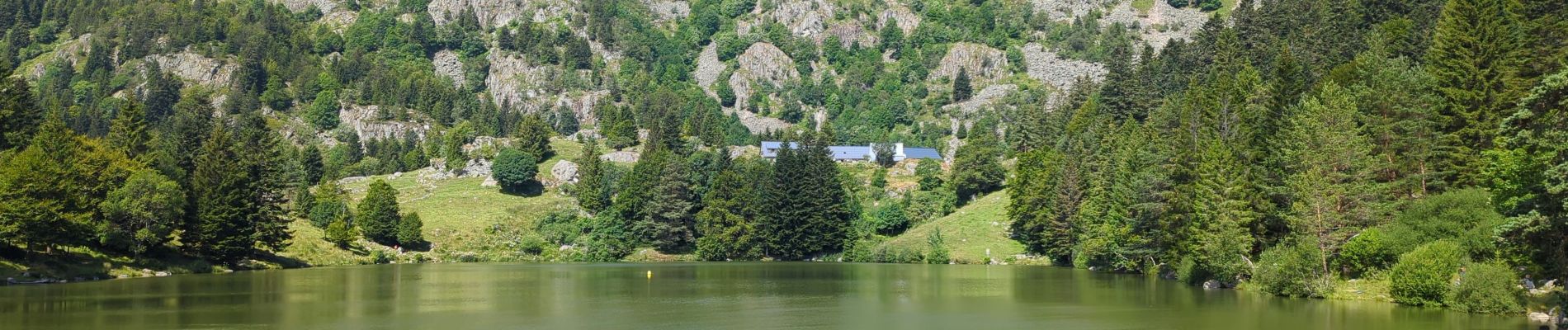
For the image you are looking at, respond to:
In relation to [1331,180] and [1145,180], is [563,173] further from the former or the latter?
[1331,180]

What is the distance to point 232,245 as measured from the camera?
9812 centimetres

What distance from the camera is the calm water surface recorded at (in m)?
49.7

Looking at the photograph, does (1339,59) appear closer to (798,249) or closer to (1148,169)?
(1148,169)

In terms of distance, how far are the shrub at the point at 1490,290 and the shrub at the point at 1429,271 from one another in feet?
6.20

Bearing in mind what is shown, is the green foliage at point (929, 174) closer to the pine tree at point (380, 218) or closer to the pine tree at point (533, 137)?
the pine tree at point (533, 137)

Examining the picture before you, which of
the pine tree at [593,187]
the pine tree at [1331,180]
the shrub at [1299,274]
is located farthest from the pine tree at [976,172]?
the shrub at [1299,274]

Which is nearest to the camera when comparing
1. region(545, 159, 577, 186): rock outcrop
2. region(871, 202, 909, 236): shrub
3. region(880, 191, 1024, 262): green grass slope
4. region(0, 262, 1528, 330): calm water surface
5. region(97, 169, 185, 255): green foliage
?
region(0, 262, 1528, 330): calm water surface

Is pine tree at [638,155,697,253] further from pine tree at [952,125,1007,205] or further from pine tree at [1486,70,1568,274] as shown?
pine tree at [1486,70,1568,274]

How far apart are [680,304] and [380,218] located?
271 feet

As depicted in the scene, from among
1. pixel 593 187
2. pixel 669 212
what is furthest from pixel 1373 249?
pixel 593 187

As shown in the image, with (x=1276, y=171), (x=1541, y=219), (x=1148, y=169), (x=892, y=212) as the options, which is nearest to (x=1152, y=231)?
(x=1148, y=169)

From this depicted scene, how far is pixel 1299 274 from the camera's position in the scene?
63.9 m

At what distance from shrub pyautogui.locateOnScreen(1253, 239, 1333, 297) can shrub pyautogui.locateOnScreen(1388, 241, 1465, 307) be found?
285 inches

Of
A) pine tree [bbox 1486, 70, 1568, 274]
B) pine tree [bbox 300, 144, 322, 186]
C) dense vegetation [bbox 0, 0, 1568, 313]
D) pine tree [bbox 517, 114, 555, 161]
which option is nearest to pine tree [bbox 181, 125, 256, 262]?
dense vegetation [bbox 0, 0, 1568, 313]
